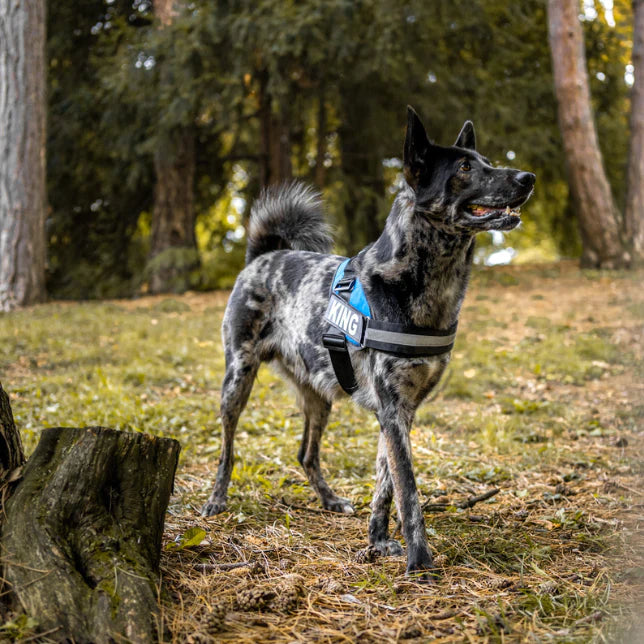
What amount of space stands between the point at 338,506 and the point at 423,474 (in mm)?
739

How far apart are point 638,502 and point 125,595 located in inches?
109

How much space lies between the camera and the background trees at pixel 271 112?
9.90 metres

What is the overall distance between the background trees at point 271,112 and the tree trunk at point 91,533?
7447 millimetres

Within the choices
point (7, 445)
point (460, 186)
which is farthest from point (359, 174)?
point (7, 445)

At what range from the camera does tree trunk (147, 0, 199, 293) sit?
11.3m

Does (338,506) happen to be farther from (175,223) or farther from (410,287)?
(175,223)

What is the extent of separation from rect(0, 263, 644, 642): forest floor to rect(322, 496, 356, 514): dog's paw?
0.07m

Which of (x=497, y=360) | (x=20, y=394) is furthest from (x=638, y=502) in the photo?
(x=20, y=394)

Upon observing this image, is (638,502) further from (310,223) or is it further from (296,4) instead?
(296,4)

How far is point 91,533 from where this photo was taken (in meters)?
2.31

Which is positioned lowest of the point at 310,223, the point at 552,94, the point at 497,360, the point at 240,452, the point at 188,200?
the point at 240,452

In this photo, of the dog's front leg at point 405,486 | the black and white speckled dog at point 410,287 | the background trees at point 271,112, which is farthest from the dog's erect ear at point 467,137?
the background trees at point 271,112

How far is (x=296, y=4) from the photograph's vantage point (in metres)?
9.80

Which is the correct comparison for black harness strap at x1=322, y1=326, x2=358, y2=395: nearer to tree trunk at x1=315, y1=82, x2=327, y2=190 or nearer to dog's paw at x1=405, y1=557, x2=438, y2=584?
dog's paw at x1=405, y1=557, x2=438, y2=584
